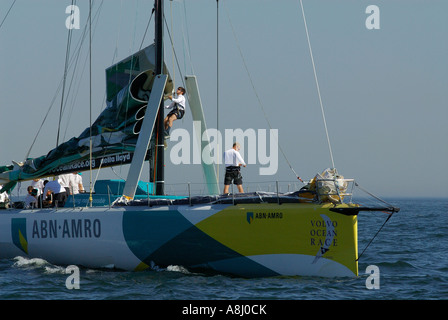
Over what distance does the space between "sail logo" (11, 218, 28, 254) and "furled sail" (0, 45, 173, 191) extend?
1590 mm

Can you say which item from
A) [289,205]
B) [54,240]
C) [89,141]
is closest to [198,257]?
[289,205]

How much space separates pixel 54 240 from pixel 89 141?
2.56 metres

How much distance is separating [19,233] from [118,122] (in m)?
3.39

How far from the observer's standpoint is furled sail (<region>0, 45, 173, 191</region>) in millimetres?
15680

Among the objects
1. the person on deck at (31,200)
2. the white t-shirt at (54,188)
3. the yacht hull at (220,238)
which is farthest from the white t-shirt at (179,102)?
the person on deck at (31,200)

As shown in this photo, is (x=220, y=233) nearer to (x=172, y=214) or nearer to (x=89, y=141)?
(x=172, y=214)

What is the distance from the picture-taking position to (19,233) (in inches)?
619

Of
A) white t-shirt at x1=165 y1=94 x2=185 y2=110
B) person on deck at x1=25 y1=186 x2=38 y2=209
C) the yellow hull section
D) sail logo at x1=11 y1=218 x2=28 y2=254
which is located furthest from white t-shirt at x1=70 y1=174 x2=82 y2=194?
the yellow hull section

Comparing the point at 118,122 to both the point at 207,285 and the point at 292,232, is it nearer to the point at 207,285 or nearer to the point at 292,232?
the point at 207,285

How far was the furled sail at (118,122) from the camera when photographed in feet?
51.4

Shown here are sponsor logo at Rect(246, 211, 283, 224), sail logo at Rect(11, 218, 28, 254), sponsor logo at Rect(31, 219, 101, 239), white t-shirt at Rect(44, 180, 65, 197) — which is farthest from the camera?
white t-shirt at Rect(44, 180, 65, 197)

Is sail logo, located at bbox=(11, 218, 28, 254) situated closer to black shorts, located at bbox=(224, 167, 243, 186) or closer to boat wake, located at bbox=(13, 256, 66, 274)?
boat wake, located at bbox=(13, 256, 66, 274)

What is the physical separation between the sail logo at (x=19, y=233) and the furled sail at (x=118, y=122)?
5.22 ft
